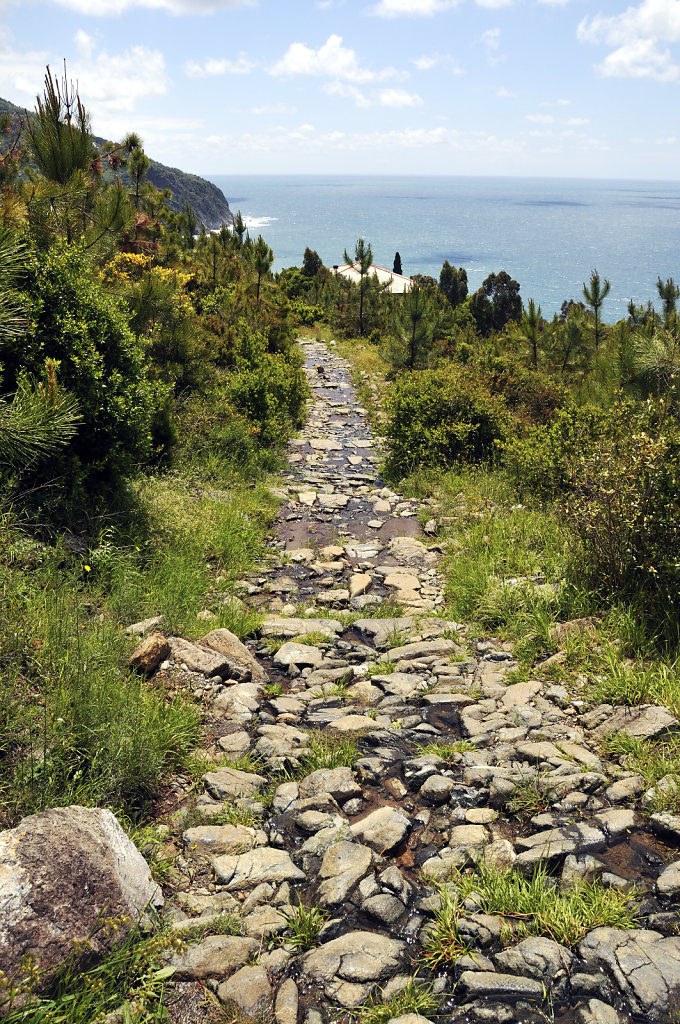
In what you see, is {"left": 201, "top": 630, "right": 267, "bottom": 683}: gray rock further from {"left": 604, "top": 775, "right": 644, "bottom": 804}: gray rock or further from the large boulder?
{"left": 604, "top": 775, "right": 644, "bottom": 804}: gray rock

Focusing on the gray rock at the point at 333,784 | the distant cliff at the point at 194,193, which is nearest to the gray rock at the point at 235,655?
the gray rock at the point at 333,784

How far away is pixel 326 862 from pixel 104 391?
20.0 feet

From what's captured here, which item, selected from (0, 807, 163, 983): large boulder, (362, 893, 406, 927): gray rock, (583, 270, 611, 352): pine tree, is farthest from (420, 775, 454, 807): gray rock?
(583, 270, 611, 352): pine tree

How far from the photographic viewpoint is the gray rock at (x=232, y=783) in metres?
4.47

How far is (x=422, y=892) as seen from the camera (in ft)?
11.5

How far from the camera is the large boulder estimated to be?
2.69 metres

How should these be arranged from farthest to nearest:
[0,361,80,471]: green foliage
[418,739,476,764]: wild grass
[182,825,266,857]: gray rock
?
[0,361,80,471]: green foliage < [418,739,476,764]: wild grass < [182,825,266,857]: gray rock

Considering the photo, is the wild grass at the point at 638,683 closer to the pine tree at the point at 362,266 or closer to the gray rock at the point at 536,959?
the gray rock at the point at 536,959

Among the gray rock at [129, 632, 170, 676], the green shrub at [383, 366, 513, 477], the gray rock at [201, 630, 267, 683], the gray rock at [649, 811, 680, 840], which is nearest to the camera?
the gray rock at [649, 811, 680, 840]

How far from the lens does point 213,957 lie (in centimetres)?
308

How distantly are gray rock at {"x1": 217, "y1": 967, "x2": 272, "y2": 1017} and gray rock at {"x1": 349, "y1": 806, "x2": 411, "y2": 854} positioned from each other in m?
1.11

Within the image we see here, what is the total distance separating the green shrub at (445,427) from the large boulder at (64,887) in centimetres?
1161

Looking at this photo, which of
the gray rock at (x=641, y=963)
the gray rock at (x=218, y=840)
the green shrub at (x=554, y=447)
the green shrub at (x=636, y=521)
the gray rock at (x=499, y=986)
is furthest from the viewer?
the green shrub at (x=554, y=447)

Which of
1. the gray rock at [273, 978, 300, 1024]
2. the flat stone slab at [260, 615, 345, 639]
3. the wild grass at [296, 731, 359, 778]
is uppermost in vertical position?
the gray rock at [273, 978, 300, 1024]
